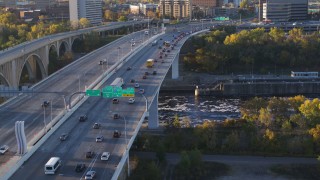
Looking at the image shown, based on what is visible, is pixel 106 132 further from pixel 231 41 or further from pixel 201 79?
pixel 231 41

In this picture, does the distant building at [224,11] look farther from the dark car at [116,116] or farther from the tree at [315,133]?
the dark car at [116,116]

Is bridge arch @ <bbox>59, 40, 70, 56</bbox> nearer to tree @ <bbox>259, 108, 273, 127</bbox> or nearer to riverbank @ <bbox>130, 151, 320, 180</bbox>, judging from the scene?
tree @ <bbox>259, 108, 273, 127</bbox>

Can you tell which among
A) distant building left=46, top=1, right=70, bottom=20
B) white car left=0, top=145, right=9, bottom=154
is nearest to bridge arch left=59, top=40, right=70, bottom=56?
distant building left=46, top=1, right=70, bottom=20

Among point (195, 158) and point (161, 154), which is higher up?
point (195, 158)

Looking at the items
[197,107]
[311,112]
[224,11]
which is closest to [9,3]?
[224,11]

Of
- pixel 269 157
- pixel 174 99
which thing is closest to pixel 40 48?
pixel 174 99

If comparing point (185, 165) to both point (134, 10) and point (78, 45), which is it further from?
point (134, 10)
